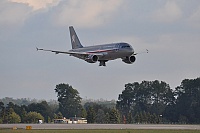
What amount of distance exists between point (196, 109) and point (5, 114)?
50.9m

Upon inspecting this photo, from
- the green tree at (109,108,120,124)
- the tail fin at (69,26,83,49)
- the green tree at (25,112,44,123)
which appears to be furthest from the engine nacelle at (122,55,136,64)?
the green tree at (25,112,44,123)

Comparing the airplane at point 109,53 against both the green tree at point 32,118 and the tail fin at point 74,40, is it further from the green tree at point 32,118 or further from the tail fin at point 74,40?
the green tree at point 32,118

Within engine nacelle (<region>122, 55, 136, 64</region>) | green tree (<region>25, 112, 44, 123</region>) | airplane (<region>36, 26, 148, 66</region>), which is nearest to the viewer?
engine nacelle (<region>122, 55, 136, 64</region>)

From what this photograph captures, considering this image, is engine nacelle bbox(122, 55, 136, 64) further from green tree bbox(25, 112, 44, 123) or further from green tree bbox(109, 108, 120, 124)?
green tree bbox(25, 112, 44, 123)

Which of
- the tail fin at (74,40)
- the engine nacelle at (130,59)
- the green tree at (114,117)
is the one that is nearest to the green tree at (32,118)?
the green tree at (114,117)

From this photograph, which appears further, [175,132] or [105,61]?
[105,61]

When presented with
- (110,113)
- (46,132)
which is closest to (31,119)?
(110,113)

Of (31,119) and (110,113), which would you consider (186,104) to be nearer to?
(110,113)

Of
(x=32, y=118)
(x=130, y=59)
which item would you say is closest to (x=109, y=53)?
(x=130, y=59)

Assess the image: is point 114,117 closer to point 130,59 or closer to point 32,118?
point 32,118

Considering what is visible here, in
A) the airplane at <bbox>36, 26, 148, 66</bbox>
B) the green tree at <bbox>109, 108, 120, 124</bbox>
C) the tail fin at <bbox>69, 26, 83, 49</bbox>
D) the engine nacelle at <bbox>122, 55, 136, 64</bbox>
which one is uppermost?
the tail fin at <bbox>69, 26, 83, 49</bbox>

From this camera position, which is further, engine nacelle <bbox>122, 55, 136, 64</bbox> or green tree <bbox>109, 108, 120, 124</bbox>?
green tree <bbox>109, 108, 120, 124</bbox>

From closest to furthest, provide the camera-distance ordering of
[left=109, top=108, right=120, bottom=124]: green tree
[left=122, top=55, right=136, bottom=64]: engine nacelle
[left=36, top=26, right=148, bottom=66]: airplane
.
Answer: [left=122, top=55, right=136, bottom=64]: engine nacelle
[left=36, top=26, right=148, bottom=66]: airplane
[left=109, top=108, right=120, bottom=124]: green tree

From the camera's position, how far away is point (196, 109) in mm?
179125
